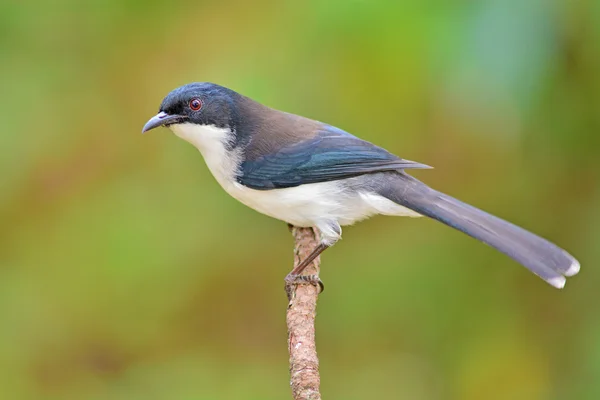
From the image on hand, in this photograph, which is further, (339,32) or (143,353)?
(143,353)

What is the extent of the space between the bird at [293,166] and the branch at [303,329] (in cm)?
12

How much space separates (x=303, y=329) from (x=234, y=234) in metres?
1.67

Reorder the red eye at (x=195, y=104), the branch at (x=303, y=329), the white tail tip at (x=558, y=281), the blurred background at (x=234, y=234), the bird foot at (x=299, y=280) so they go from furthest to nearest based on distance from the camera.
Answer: the blurred background at (x=234, y=234) → the red eye at (x=195, y=104) → the bird foot at (x=299, y=280) → the white tail tip at (x=558, y=281) → the branch at (x=303, y=329)

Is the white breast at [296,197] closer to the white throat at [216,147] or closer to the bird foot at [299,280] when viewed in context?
the white throat at [216,147]

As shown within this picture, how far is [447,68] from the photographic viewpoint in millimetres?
3953

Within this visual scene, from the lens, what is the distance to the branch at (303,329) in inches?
133

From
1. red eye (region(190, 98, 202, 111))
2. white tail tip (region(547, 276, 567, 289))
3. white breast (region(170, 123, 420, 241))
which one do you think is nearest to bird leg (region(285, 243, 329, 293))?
white breast (region(170, 123, 420, 241))

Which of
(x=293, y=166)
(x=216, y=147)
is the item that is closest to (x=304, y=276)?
(x=293, y=166)

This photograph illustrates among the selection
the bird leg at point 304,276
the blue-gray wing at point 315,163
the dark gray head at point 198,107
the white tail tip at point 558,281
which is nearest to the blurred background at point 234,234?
the dark gray head at point 198,107

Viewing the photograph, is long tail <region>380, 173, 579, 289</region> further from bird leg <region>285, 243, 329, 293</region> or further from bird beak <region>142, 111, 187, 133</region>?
bird beak <region>142, 111, 187, 133</region>

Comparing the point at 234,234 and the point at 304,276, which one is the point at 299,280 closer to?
the point at 304,276

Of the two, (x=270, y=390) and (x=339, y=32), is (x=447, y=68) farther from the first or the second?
(x=270, y=390)

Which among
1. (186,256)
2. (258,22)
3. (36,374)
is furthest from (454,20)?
(36,374)

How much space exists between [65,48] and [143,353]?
2229 mm
